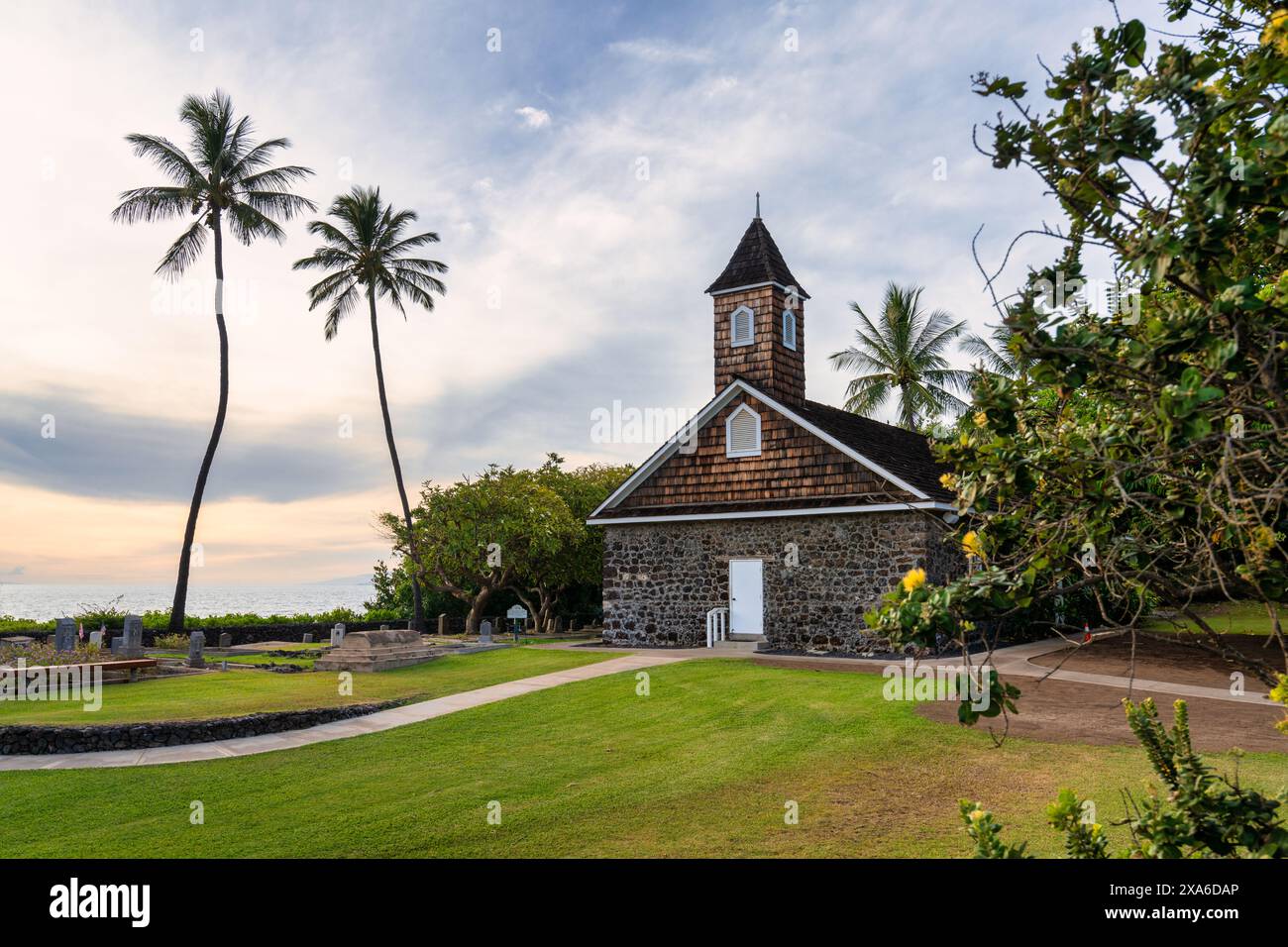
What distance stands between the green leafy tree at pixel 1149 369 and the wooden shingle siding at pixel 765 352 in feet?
64.1

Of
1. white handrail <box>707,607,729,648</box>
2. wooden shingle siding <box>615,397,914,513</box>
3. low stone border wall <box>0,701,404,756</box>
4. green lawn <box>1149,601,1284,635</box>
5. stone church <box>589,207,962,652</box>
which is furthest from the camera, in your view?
green lawn <box>1149,601,1284,635</box>

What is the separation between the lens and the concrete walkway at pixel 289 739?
10922mm

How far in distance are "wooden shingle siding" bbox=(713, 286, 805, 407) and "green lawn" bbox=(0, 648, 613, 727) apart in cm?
872

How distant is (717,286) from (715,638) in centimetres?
1001

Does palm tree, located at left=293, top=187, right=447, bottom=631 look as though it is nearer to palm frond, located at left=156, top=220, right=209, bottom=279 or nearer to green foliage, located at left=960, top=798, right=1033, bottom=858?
palm frond, located at left=156, top=220, right=209, bottom=279

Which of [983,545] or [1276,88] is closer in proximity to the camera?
[1276,88]

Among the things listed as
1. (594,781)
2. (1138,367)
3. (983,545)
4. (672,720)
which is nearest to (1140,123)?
(1138,367)

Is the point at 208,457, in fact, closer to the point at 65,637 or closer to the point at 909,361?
the point at 65,637

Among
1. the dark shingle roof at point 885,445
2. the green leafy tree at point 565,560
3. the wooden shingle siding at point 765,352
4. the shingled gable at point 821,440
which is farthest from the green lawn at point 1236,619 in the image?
the green leafy tree at point 565,560

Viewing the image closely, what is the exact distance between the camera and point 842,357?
146ft

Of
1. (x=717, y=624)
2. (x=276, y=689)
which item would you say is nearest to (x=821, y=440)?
(x=717, y=624)

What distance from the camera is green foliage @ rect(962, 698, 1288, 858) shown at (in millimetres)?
3367

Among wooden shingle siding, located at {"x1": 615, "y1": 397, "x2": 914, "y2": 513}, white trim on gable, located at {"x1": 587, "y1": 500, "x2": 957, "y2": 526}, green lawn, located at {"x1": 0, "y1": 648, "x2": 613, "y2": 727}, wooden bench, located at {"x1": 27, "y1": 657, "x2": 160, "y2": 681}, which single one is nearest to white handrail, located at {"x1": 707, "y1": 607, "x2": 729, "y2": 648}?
white trim on gable, located at {"x1": 587, "y1": 500, "x2": 957, "y2": 526}
